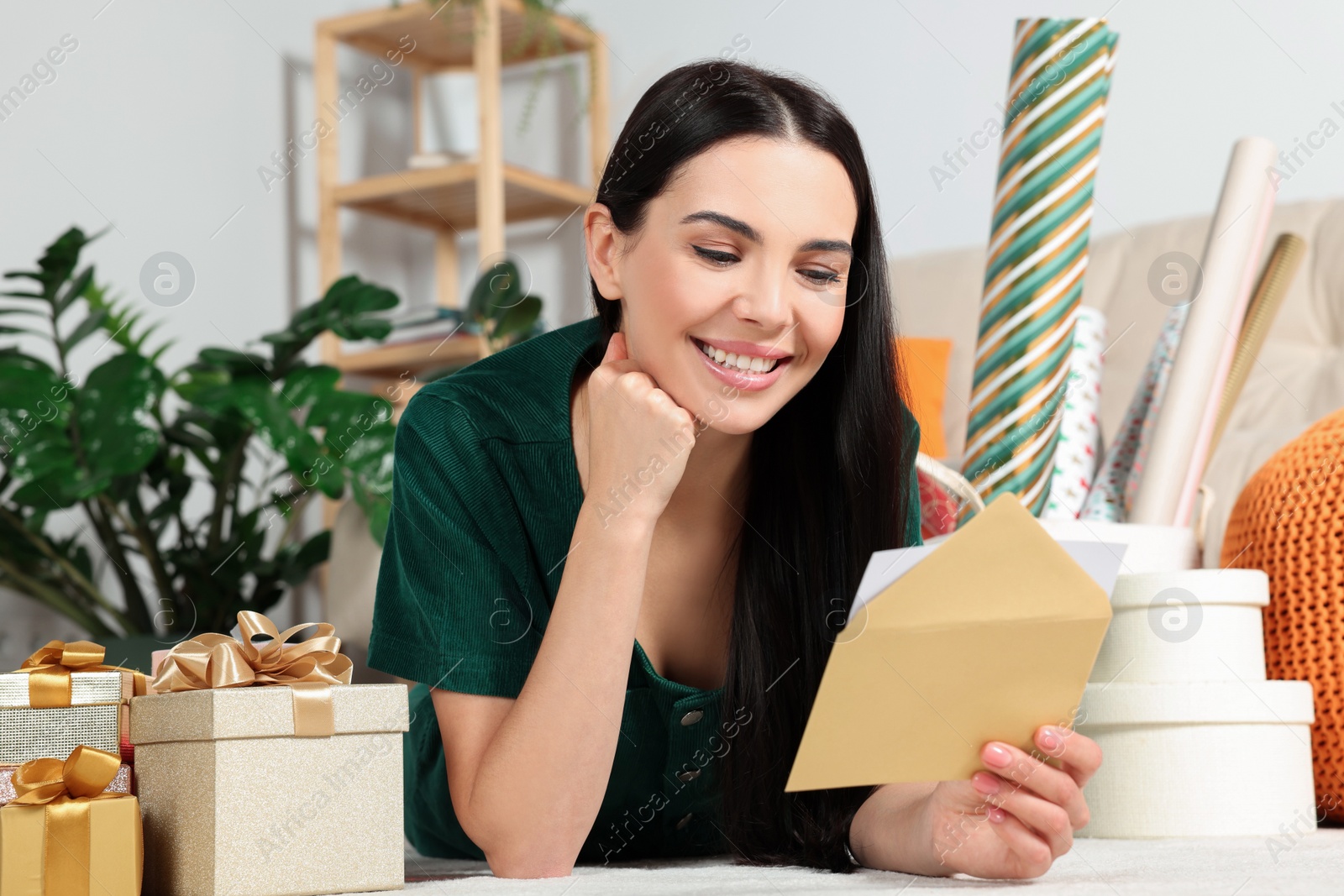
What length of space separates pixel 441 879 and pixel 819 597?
1.24ft

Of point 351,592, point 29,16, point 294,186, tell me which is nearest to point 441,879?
point 351,592

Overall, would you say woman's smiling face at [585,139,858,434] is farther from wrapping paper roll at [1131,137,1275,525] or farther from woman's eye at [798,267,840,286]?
wrapping paper roll at [1131,137,1275,525]

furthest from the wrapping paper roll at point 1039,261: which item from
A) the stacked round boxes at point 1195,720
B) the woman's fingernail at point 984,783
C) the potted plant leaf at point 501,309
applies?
the potted plant leaf at point 501,309

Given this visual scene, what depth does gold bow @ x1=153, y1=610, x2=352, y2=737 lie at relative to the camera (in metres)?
0.75

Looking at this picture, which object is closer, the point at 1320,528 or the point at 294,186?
the point at 1320,528

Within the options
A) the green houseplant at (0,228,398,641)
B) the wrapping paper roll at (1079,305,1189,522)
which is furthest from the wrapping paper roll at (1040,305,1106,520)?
the green houseplant at (0,228,398,641)

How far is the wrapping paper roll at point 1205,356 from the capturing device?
126 cm

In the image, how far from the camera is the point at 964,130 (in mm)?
2480

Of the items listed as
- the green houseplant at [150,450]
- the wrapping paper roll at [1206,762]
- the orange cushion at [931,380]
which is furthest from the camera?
the orange cushion at [931,380]

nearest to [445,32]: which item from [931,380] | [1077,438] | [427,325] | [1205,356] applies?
[427,325]

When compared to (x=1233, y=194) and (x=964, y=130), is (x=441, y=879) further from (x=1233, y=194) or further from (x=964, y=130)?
(x=964, y=130)

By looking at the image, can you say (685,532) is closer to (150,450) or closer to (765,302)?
(765,302)

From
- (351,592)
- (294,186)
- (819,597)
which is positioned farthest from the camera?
(294,186)

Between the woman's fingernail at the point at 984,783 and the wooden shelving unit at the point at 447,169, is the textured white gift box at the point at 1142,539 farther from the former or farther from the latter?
the wooden shelving unit at the point at 447,169
